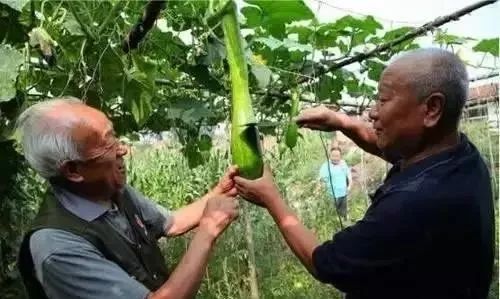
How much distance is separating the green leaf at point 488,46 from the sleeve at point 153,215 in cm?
158

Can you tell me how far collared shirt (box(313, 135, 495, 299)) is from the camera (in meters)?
1.89

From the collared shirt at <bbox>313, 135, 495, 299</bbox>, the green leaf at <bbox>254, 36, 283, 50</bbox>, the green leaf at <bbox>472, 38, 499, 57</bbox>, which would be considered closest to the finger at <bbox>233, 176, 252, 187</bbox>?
the collared shirt at <bbox>313, 135, 495, 299</bbox>

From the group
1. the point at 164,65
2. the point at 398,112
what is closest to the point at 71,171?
the point at 398,112

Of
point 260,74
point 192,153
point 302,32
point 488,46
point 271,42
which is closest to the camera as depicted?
point 260,74

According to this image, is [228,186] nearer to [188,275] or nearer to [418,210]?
[188,275]

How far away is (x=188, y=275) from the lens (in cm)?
195


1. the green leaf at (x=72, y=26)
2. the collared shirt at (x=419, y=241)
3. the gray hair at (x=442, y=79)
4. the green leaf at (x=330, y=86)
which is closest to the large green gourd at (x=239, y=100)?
the collared shirt at (x=419, y=241)

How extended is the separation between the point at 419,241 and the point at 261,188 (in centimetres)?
42

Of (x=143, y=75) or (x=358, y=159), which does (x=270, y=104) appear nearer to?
(x=143, y=75)

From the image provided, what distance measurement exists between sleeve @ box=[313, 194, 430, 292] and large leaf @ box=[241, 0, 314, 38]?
85 cm

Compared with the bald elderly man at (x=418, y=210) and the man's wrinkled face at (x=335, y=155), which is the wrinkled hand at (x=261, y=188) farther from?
the man's wrinkled face at (x=335, y=155)

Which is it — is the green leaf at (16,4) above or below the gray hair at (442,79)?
above

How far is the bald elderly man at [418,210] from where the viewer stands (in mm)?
1893

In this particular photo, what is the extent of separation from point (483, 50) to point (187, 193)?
11.1 ft
